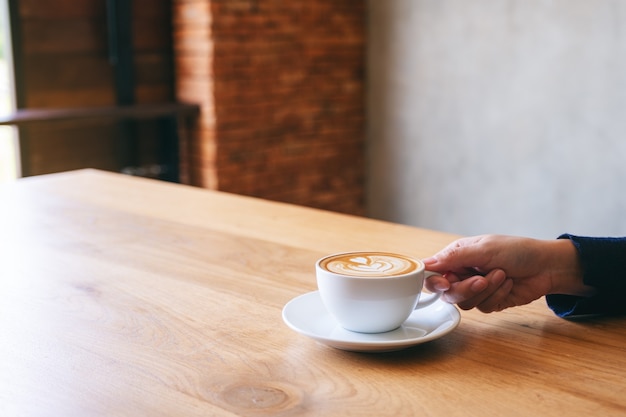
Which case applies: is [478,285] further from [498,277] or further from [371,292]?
[371,292]

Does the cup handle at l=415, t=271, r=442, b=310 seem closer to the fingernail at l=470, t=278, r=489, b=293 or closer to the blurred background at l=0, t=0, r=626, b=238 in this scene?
the fingernail at l=470, t=278, r=489, b=293

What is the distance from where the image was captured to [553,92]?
3027 mm

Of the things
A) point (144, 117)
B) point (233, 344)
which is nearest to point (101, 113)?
point (144, 117)

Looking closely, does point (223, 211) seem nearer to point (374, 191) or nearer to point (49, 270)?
point (49, 270)

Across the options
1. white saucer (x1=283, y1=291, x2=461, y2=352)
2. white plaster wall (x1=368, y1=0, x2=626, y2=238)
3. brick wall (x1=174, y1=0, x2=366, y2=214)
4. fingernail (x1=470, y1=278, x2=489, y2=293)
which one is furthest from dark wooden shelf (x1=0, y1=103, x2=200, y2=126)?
fingernail (x1=470, y1=278, x2=489, y2=293)

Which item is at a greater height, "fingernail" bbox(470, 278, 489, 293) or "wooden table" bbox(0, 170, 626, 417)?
"fingernail" bbox(470, 278, 489, 293)

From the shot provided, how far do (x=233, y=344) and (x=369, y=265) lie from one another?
0.53 feet

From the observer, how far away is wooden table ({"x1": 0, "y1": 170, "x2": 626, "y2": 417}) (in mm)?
644

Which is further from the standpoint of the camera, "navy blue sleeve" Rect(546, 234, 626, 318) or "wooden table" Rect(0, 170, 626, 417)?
"navy blue sleeve" Rect(546, 234, 626, 318)

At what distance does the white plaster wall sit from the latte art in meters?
2.30

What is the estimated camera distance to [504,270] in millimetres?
859

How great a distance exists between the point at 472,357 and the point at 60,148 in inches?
104

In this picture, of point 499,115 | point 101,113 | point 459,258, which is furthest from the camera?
point 499,115

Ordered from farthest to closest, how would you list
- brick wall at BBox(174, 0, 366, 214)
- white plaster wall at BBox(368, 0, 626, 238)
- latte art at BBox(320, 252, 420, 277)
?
1. brick wall at BBox(174, 0, 366, 214)
2. white plaster wall at BBox(368, 0, 626, 238)
3. latte art at BBox(320, 252, 420, 277)
